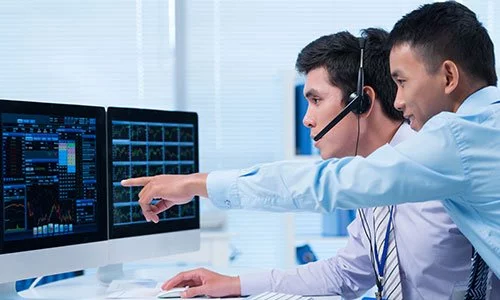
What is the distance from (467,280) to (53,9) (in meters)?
3.51

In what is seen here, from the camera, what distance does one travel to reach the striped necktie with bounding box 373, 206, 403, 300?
1.69 m

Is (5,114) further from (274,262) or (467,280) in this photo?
(274,262)

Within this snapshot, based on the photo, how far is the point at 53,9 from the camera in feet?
14.6

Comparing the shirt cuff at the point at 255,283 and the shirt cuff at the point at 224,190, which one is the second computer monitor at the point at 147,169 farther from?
the shirt cuff at the point at 224,190

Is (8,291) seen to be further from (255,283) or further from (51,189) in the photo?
(255,283)

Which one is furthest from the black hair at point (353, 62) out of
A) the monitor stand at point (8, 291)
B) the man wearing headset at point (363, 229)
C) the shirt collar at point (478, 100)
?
the monitor stand at point (8, 291)

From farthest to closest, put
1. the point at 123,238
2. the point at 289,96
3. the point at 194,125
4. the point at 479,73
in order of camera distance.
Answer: the point at 289,96 < the point at 194,125 < the point at 123,238 < the point at 479,73

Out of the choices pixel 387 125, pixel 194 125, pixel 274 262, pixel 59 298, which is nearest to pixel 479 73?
pixel 387 125

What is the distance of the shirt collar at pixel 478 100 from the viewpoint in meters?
1.45

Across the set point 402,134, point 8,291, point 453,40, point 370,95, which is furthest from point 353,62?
point 8,291

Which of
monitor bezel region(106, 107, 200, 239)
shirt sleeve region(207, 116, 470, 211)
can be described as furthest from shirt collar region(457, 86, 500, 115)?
monitor bezel region(106, 107, 200, 239)

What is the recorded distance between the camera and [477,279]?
5.01 feet

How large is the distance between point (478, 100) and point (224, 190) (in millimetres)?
557

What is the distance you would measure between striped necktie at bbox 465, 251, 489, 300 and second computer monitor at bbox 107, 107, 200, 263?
0.94 m
